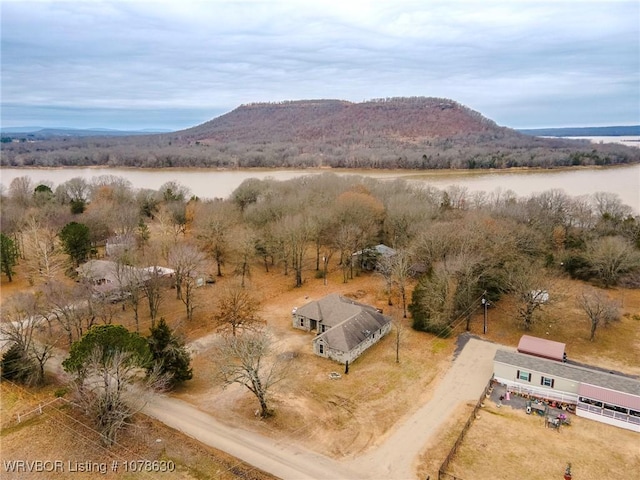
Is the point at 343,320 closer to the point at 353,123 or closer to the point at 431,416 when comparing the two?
the point at 431,416

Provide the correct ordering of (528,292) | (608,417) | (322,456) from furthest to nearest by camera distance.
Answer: (528,292) → (608,417) → (322,456)

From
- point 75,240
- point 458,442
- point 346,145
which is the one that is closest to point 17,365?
point 75,240

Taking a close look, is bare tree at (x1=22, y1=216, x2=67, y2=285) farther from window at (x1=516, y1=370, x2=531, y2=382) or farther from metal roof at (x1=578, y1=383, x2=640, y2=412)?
metal roof at (x1=578, y1=383, x2=640, y2=412)

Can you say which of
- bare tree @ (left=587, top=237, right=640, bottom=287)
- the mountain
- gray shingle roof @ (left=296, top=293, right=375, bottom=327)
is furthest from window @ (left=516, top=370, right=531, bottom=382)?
the mountain

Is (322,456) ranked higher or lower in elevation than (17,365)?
lower

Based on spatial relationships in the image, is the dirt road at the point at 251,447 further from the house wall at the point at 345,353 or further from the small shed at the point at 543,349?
the small shed at the point at 543,349

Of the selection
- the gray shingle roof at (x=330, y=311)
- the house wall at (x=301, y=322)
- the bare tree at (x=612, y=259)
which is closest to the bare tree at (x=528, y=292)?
the bare tree at (x=612, y=259)

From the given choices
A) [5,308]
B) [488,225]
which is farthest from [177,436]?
[488,225]

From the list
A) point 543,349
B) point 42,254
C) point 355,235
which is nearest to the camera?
point 543,349
